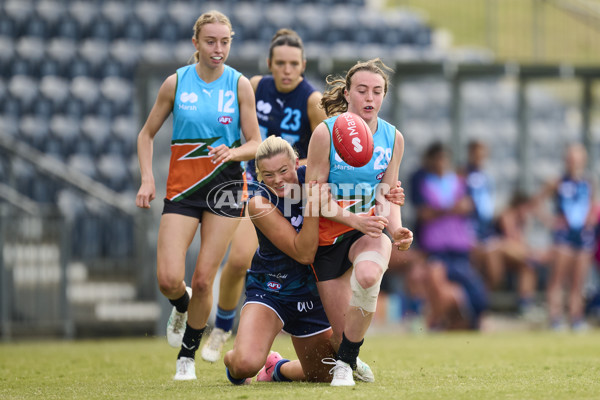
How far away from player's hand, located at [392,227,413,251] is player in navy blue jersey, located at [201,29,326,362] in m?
1.74

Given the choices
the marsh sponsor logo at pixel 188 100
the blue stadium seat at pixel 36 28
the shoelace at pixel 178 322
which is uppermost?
the blue stadium seat at pixel 36 28

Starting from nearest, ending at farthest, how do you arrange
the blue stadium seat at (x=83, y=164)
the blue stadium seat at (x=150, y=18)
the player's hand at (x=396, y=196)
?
the player's hand at (x=396, y=196), the blue stadium seat at (x=83, y=164), the blue stadium seat at (x=150, y=18)

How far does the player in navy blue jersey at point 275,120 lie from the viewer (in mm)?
6574

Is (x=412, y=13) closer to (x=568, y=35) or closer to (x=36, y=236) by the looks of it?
(x=568, y=35)

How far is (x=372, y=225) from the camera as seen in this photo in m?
5.05

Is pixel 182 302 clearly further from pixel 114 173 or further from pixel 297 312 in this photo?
pixel 114 173

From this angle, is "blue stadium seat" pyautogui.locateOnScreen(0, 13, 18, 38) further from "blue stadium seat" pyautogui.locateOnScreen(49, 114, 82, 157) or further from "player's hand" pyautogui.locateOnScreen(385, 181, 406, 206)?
"player's hand" pyautogui.locateOnScreen(385, 181, 406, 206)

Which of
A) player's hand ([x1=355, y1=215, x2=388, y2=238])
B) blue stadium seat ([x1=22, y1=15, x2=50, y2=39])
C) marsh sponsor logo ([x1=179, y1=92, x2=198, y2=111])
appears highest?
blue stadium seat ([x1=22, y1=15, x2=50, y2=39])

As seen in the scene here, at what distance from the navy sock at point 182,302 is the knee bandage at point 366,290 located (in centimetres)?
138

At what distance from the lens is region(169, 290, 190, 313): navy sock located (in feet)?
19.6

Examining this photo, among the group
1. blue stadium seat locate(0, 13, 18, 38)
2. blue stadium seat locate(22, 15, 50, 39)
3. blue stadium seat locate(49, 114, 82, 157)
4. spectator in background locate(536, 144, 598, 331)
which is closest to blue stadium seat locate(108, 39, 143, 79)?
blue stadium seat locate(22, 15, 50, 39)

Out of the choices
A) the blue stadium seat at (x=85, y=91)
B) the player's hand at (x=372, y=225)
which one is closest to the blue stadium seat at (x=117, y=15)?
the blue stadium seat at (x=85, y=91)

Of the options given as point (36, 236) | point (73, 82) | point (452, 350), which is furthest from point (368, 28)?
point (452, 350)

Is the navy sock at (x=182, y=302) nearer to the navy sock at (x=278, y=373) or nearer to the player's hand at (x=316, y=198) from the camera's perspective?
the navy sock at (x=278, y=373)
